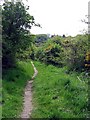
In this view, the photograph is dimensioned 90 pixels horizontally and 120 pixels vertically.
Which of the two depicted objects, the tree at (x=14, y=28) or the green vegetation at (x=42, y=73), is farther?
the tree at (x=14, y=28)

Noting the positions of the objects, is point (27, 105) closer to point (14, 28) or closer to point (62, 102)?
point (62, 102)

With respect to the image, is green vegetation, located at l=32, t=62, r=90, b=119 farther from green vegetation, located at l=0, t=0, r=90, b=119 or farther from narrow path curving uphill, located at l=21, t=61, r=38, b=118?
narrow path curving uphill, located at l=21, t=61, r=38, b=118

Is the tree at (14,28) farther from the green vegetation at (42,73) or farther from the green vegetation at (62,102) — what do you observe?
the green vegetation at (62,102)

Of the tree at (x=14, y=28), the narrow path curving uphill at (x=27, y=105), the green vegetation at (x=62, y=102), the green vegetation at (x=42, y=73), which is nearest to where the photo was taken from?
the green vegetation at (x=62, y=102)

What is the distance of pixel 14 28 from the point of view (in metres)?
30.6

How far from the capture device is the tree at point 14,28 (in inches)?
1172

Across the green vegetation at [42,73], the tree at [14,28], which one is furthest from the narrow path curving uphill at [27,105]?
the tree at [14,28]

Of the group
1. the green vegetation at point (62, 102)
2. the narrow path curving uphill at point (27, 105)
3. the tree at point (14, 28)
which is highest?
the tree at point (14, 28)

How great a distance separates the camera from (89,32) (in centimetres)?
1389

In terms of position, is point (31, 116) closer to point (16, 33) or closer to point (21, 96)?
point (21, 96)

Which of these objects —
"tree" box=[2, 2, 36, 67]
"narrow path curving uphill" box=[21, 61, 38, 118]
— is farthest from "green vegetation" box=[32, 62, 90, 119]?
"tree" box=[2, 2, 36, 67]

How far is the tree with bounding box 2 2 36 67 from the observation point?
97.7 feet

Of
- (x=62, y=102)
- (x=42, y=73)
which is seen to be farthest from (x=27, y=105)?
(x=42, y=73)

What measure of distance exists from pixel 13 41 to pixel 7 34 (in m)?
1.05
